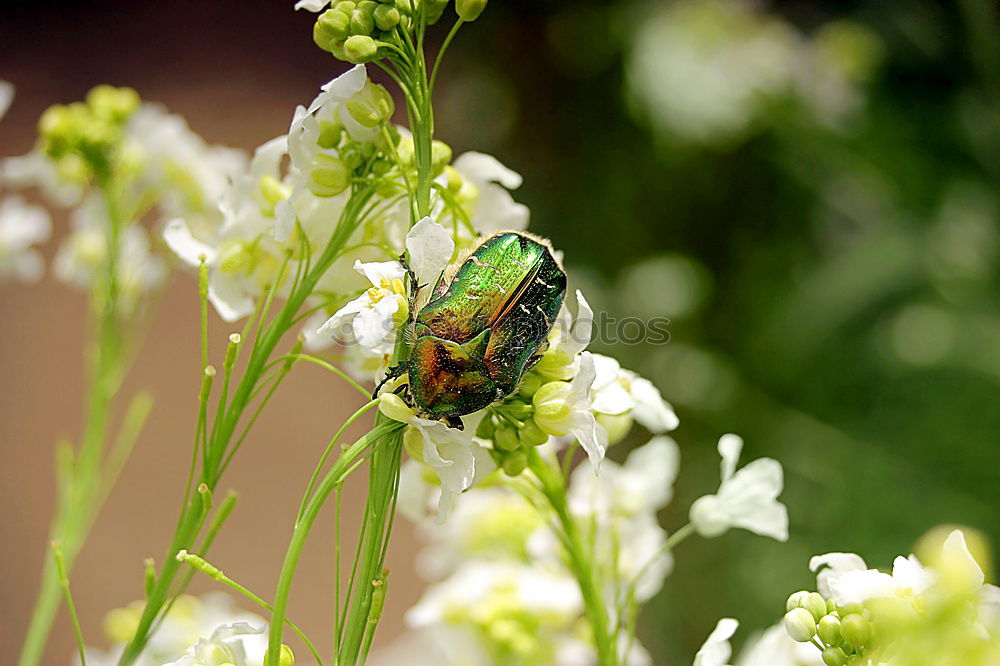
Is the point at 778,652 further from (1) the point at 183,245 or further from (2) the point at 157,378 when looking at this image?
(2) the point at 157,378

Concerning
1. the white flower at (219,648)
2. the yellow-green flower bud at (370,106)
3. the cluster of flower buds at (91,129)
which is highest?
the yellow-green flower bud at (370,106)

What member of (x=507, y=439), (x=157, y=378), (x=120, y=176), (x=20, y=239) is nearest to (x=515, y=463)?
(x=507, y=439)

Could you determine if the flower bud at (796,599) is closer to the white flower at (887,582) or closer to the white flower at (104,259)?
the white flower at (887,582)

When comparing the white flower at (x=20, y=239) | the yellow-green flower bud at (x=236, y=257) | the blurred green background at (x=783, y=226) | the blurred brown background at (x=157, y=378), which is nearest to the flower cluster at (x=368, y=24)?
the yellow-green flower bud at (x=236, y=257)

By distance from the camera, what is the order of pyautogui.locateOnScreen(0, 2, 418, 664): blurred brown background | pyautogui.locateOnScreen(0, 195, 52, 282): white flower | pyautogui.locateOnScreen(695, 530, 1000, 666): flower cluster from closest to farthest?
1. pyautogui.locateOnScreen(695, 530, 1000, 666): flower cluster
2. pyautogui.locateOnScreen(0, 195, 52, 282): white flower
3. pyautogui.locateOnScreen(0, 2, 418, 664): blurred brown background

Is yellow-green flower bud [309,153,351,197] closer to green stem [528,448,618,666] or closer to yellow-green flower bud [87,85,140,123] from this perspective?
green stem [528,448,618,666]

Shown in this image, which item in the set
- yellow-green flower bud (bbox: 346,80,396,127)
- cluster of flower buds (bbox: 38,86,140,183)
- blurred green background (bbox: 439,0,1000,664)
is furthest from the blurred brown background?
yellow-green flower bud (bbox: 346,80,396,127)
